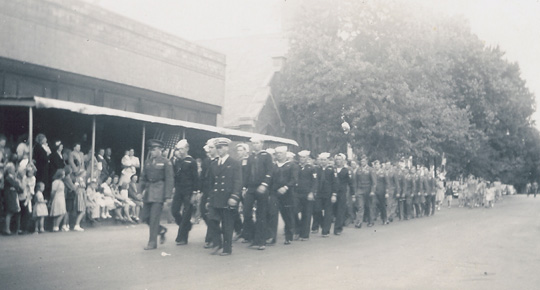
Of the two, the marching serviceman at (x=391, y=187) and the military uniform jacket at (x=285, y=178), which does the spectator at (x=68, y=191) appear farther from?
the marching serviceman at (x=391, y=187)

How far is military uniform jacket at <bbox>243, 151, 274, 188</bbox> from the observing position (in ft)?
41.9

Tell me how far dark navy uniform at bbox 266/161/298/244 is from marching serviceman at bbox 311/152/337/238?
183 cm

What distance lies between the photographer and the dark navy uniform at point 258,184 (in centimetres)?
1267

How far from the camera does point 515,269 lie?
34.8 ft

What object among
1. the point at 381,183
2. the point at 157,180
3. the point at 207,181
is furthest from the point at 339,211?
the point at 157,180

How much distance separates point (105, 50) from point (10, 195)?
8920 millimetres

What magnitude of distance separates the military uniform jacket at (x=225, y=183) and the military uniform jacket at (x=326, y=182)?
458cm

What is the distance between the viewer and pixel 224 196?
453 inches

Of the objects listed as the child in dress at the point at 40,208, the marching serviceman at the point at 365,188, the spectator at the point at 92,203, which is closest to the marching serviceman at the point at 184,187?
the child in dress at the point at 40,208

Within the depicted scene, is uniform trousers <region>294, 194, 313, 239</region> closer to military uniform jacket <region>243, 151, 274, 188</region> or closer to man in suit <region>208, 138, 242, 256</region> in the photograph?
military uniform jacket <region>243, 151, 274, 188</region>

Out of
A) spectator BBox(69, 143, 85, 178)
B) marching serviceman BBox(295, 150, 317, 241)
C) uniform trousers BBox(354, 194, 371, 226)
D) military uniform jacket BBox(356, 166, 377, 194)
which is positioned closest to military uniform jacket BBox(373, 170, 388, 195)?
military uniform jacket BBox(356, 166, 377, 194)

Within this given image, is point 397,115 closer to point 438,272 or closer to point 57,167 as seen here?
point 57,167

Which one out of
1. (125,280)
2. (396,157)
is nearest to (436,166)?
(396,157)

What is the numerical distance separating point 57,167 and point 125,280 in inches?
311
